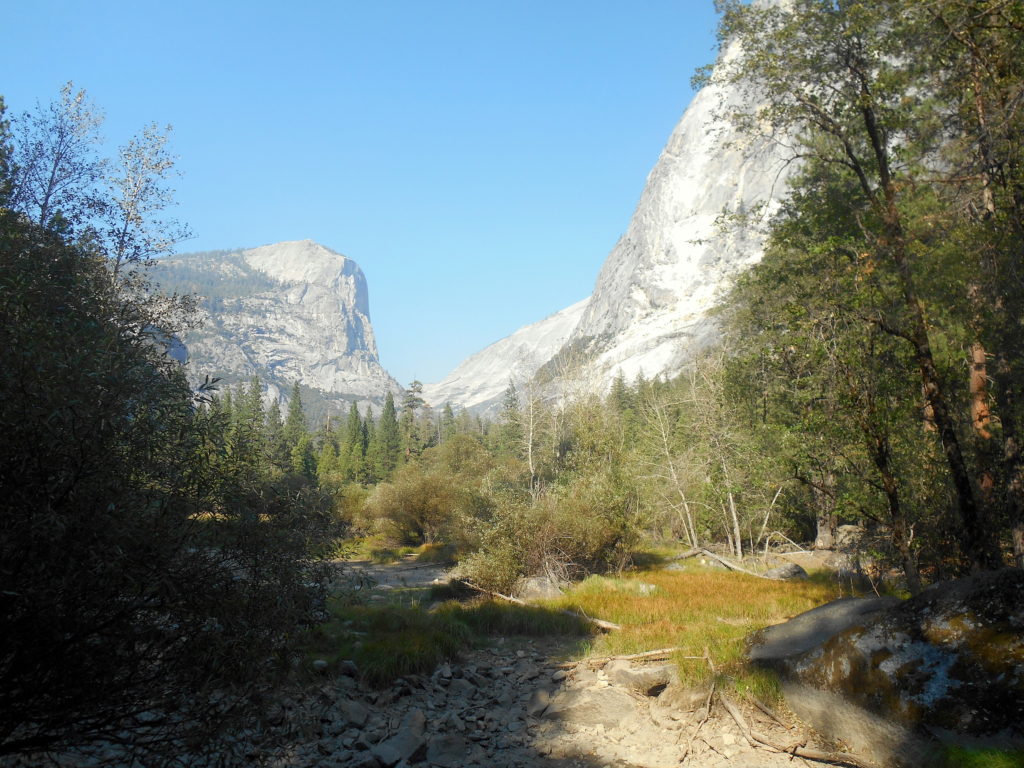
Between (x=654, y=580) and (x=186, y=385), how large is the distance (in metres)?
16.8

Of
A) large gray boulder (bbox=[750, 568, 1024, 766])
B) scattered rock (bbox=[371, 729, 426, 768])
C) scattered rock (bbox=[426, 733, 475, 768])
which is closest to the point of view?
large gray boulder (bbox=[750, 568, 1024, 766])

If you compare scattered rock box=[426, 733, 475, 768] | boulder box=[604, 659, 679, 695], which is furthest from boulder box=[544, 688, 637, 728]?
scattered rock box=[426, 733, 475, 768]

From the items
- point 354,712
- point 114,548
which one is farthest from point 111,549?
point 354,712

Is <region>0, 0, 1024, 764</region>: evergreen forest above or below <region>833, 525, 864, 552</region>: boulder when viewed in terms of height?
above

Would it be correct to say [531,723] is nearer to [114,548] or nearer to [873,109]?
[114,548]

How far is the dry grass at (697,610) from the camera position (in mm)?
8828

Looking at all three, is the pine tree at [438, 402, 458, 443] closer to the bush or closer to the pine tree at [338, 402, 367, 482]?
the pine tree at [338, 402, 367, 482]

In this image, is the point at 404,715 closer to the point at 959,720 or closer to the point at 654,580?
the point at 959,720

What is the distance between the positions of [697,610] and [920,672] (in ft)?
28.6

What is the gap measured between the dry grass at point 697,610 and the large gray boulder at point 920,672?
86 cm

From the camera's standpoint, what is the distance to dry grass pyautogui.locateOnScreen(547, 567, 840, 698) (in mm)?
8828

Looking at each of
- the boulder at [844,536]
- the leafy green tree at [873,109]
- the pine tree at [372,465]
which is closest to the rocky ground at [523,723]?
the leafy green tree at [873,109]

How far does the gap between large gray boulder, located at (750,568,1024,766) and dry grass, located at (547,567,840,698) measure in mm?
856

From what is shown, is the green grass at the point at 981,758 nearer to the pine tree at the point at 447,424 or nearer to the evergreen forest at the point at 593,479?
the evergreen forest at the point at 593,479
